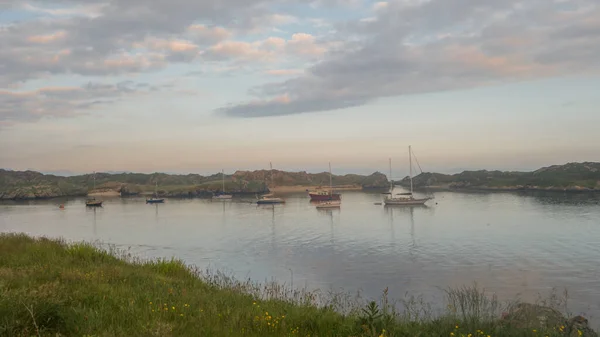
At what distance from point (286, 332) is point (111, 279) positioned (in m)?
7.29

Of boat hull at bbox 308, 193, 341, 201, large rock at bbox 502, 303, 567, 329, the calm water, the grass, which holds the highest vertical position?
the grass

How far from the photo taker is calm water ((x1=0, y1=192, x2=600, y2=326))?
90.2 feet

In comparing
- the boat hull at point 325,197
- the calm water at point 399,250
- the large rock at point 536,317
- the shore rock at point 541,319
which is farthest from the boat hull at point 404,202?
the large rock at point 536,317

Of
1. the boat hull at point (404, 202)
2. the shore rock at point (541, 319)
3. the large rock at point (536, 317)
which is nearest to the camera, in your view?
the shore rock at point (541, 319)

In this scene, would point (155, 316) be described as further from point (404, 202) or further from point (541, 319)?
point (404, 202)

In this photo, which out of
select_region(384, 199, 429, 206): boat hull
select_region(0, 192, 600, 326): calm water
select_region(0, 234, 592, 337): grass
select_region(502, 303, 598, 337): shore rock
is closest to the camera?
select_region(0, 234, 592, 337): grass

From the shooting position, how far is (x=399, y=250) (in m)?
41.8

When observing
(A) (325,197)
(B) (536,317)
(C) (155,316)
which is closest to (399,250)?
(B) (536,317)

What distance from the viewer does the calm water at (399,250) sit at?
2748 centimetres

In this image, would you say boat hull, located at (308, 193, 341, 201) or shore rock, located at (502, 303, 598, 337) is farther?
boat hull, located at (308, 193, 341, 201)

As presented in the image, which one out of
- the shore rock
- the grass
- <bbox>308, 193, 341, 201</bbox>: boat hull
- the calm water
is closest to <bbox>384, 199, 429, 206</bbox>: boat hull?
<bbox>308, 193, 341, 201</bbox>: boat hull

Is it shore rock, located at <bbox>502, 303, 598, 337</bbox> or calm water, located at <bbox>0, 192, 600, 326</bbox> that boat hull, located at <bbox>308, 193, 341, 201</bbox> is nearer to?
calm water, located at <bbox>0, 192, 600, 326</bbox>

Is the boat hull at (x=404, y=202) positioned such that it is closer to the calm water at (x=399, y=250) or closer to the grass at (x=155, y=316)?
the calm water at (x=399, y=250)

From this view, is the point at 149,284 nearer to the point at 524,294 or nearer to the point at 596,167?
the point at 524,294
